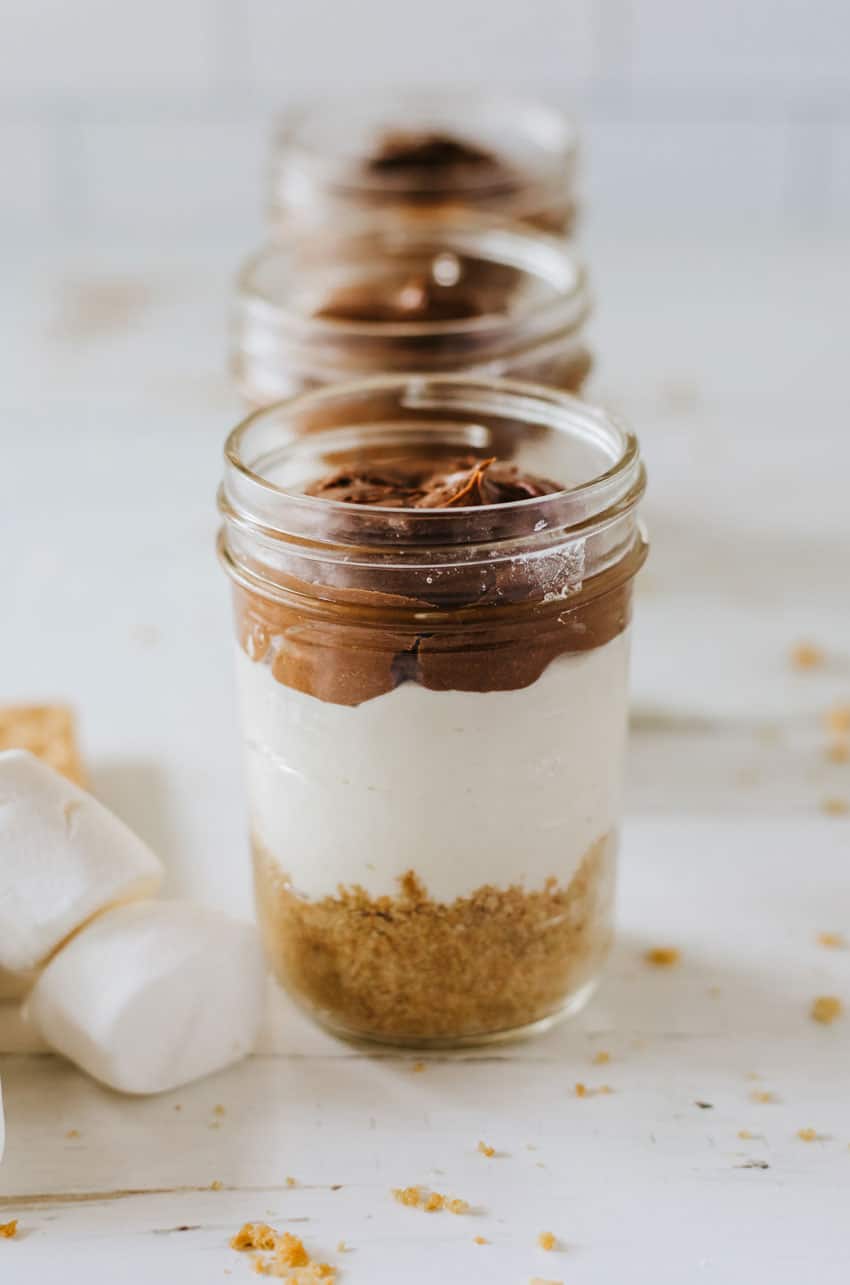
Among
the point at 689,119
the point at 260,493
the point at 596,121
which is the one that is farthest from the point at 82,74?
the point at 260,493

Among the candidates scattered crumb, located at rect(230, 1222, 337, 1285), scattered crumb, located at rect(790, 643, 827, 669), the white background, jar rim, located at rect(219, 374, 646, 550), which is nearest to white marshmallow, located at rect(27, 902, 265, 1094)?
scattered crumb, located at rect(230, 1222, 337, 1285)

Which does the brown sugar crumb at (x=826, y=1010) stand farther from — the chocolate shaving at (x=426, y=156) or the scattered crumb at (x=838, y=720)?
the chocolate shaving at (x=426, y=156)

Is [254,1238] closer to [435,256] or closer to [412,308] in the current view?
[412,308]

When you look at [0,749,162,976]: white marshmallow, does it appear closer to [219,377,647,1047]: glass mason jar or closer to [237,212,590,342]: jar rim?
[219,377,647,1047]: glass mason jar

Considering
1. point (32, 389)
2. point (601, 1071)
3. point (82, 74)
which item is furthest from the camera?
point (82, 74)

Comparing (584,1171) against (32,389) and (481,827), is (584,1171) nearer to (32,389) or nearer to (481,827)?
(481,827)

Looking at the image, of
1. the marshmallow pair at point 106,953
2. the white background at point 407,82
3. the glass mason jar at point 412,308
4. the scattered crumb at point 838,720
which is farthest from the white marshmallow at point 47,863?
the white background at point 407,82
